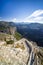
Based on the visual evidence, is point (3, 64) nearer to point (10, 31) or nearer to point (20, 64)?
point (20, 64)

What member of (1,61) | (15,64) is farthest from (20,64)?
(1,61)

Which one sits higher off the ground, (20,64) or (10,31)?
(20,64)

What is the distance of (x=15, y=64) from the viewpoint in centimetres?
1867

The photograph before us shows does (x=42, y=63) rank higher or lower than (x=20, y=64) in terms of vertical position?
lower

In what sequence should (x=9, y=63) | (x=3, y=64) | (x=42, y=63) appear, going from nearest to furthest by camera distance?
(x=3, y=64) < (x=9, y=63) < (x=42, y=63)

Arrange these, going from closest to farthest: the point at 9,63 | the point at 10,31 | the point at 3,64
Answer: the point at 3,64 < the point at 9,63 < the point at 10,31

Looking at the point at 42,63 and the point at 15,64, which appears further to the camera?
the point at 42,63

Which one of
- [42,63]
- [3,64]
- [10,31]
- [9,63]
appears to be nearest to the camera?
[3,64]

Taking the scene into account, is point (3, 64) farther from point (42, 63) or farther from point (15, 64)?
point (42, 63)

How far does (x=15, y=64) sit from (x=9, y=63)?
3.25ft

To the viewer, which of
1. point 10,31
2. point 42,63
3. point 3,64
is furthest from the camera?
point 10,31

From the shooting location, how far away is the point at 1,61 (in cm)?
1767

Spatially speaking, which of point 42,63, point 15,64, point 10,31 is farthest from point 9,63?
point 10,31

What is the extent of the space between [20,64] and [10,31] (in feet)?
505
